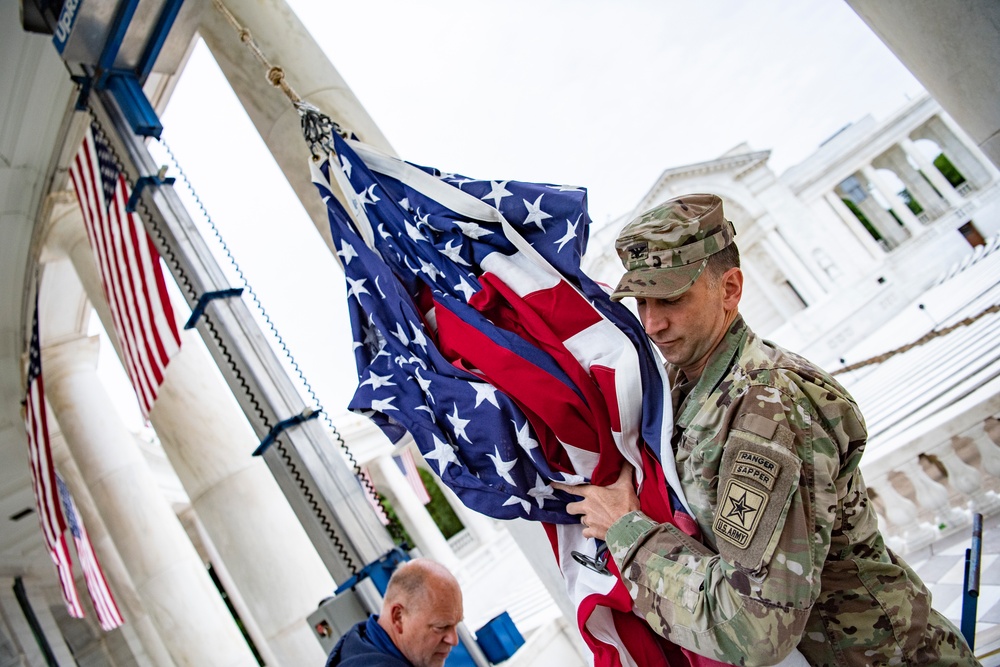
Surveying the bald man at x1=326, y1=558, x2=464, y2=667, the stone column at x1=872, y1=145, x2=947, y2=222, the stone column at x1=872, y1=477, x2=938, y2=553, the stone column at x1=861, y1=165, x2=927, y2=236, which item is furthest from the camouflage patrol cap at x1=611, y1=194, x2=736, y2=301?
the stone column at x1=872, y1=145, x2=947, y2=222

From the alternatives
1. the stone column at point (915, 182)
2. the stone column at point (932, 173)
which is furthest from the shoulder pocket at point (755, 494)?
the stone column at point (915, 182)

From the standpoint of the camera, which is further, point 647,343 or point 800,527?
point 647,343

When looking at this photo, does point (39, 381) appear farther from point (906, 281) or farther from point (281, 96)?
point (906, 281)

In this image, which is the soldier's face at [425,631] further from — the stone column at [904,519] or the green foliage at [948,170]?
the green foliage at [948,170]

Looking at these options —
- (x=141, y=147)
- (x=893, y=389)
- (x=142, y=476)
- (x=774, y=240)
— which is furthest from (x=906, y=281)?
(x=141, y=147)

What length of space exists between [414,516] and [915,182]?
43200 mm

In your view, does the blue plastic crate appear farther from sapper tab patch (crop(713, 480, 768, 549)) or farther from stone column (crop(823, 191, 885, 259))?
stone column (crop(823, 191, 885, 259))

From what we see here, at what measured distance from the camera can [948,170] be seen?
50.8 meters

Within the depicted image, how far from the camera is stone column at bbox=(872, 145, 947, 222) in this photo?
48.2m

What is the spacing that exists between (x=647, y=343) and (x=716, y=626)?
2.79 ft

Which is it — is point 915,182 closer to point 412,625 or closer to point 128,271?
point 128,271

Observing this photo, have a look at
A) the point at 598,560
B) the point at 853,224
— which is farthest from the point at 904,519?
the point at 853,224

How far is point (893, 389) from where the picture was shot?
11547 mm

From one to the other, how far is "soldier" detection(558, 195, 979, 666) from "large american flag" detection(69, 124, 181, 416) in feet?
12.7
